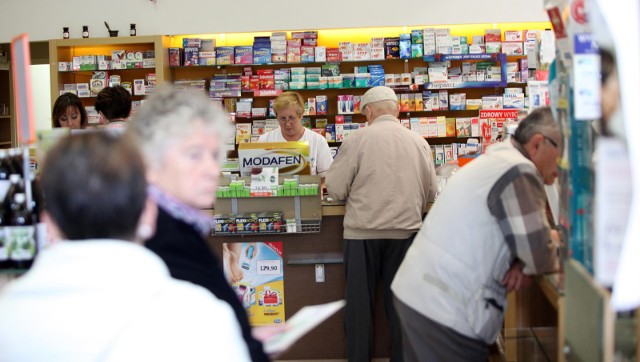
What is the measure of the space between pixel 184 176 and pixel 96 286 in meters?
0.54

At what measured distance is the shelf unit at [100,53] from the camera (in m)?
8.03

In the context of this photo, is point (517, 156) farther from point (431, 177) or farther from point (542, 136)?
point (431, 177)

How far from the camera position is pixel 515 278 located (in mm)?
2627

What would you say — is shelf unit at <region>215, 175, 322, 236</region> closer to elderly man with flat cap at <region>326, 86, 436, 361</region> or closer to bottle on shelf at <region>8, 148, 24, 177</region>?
elderly man with flat cap at <region>326, 86, 436, 361</region>

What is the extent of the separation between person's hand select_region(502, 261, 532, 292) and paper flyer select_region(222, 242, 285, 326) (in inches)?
87.8

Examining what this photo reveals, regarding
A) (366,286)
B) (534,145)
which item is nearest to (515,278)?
(534,145)

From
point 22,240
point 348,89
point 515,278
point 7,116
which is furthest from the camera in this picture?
point 7,116

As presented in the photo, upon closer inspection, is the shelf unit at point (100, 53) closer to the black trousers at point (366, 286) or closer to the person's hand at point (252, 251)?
the person's hand at point (252, 251)

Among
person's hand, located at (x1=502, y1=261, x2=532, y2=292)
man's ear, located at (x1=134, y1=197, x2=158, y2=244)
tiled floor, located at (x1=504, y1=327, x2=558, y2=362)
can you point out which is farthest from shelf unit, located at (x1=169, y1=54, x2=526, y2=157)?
man's ear, located at (x1=134, y1=197, x2=158, y2=244)

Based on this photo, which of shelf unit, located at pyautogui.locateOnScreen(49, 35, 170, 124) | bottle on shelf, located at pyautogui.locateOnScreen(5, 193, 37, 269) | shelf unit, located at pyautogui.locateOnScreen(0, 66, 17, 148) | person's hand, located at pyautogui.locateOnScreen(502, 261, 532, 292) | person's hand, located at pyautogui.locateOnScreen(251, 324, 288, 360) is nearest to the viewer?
person's hand, located at pyautogui.locateOnScreen(251, 324, 288, 360)

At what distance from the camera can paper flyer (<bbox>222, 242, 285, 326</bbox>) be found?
4.69 m

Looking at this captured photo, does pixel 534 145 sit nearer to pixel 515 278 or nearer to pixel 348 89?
pixel 515 278

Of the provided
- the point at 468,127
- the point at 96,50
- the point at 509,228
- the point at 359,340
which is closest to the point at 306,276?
the point at 359,340

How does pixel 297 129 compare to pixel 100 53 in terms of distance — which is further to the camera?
pixel 100 53
